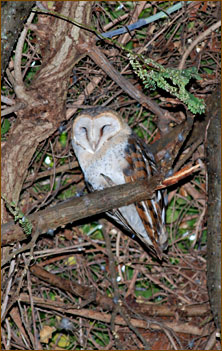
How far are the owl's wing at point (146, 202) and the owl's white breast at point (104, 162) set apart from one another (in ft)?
0.11

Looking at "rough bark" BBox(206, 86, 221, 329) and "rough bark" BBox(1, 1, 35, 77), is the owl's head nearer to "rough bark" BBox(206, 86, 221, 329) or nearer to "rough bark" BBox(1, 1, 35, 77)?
"rough bark" BBox(206, 86, 221, 329)

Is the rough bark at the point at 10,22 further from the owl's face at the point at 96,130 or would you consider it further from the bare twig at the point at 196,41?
the bare twig at the point at 196,41

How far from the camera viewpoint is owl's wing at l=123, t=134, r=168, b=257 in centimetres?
280

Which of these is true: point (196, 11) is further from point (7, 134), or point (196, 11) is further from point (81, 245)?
point (81, 245)

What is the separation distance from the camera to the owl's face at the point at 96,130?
288 centimetres

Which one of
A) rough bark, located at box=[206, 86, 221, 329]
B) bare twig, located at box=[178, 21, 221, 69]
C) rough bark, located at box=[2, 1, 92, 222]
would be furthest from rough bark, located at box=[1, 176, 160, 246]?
bare twig, located at box=[178, 21, 221, 69]

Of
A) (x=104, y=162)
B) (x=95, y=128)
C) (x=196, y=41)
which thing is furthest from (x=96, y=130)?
(x=196, y=41)

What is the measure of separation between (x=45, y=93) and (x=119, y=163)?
53 cm

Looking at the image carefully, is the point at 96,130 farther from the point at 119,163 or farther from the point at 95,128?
the point at 119,163

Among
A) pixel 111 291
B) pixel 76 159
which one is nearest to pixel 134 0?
pixel 76 159

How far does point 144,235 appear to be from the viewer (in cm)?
290

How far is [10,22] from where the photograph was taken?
76.0 inches

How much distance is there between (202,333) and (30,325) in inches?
38.7

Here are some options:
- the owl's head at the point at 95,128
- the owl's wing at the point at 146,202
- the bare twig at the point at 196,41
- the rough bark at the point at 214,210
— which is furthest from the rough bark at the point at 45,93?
the rough bark at the point at 214,210
